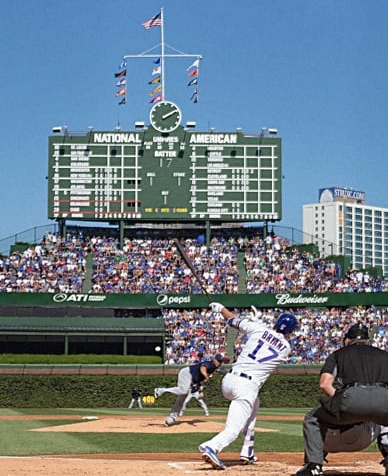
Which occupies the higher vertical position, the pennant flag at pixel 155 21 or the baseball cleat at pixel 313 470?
the pennant flag at pixel 155 21

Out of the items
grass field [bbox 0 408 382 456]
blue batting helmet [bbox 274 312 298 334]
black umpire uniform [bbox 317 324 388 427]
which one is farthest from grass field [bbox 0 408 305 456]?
black umpire uniform [bbox 317 324 388 427]

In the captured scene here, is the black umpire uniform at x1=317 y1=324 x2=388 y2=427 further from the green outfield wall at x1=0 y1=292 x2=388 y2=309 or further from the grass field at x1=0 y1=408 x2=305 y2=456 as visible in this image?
the green outfield wall at x1=0 y1=292 x2=388 y2=309

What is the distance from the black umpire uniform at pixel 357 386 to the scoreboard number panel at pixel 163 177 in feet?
133

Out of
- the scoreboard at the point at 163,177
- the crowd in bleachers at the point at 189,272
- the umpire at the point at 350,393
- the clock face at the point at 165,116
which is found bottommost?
the umpire at the point at 350,393

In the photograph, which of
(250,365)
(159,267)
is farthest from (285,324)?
(159,267)

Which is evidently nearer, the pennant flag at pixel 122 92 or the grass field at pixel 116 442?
the grass field at pixel 116 442

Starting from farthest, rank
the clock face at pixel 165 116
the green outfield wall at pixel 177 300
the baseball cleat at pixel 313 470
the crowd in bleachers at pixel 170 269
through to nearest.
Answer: the clock face at pixel 165 116
the crowd in bleachers at pixel 170 269
the green outfield wall at pixel 177 300
the baseball cleat at pixel 313 470

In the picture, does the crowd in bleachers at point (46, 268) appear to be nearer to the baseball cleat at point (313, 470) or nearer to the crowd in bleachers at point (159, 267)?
the crowd in bleachers at point (159, 267)

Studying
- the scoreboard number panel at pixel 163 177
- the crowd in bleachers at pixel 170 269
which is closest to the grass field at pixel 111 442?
the crowd in bleachers at pixel 170 269

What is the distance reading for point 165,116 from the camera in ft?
162

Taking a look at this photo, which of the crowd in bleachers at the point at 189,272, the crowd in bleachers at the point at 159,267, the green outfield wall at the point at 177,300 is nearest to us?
the crowd in bleachers at the point at 189,272

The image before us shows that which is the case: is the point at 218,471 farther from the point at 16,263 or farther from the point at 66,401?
the point at 16,263

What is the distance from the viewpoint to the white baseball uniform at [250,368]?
9.49 meters

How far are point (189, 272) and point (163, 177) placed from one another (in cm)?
594
